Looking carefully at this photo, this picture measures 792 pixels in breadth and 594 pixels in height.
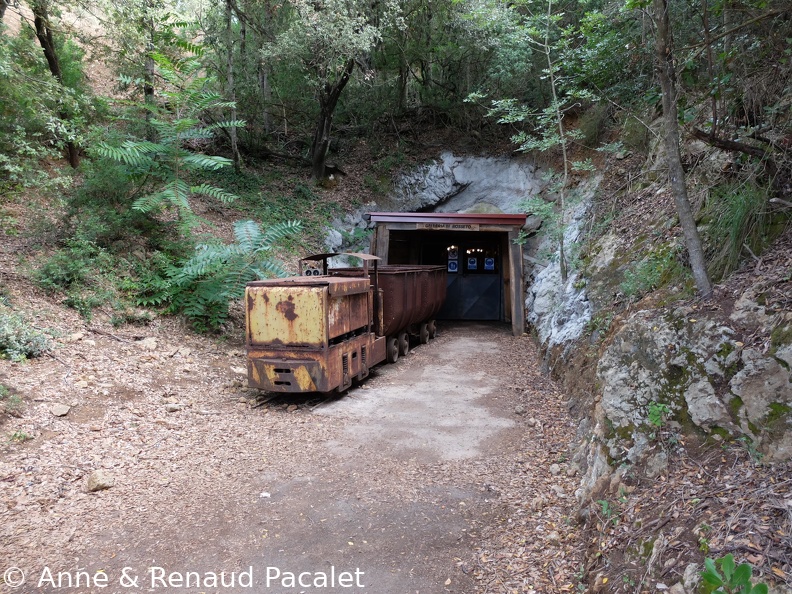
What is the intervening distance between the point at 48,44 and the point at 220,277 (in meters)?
6.97

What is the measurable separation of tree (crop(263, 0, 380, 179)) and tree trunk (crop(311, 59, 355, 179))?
46cm

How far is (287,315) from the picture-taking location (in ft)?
25.0

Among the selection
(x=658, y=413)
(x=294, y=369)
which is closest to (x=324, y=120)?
(x=294, y=369)

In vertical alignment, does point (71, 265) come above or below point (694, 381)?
above

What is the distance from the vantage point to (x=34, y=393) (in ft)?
20.3

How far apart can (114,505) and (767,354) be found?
557cm

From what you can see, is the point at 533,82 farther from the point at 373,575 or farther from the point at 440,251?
the point at 373,575

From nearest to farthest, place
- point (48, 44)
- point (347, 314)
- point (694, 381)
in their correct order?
point (694, 381)
point (347, 314)
point (48, 44)

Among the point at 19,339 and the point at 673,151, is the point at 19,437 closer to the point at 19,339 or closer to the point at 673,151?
the point at 19,339

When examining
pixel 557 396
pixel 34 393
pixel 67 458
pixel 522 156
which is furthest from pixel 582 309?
pixel 522 156

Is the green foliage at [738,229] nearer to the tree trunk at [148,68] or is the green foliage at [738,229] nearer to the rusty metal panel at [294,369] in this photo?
the rusty metal panel at [294,369]

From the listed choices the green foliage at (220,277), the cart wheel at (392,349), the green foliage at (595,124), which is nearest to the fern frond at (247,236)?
the green foliage at (220,277)

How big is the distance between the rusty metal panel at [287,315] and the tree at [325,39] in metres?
8.24
